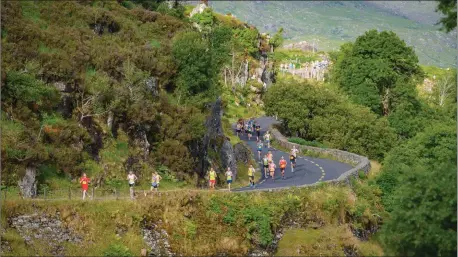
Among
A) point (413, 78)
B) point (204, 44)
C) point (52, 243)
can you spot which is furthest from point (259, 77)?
point (52, 243)

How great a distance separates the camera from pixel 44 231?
24.5 m

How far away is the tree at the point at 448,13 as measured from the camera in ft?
82.9

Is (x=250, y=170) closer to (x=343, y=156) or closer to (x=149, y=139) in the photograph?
(x=149, y=139)

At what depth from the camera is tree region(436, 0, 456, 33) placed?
25.3m

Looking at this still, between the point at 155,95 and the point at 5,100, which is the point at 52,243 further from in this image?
the point at 155,95

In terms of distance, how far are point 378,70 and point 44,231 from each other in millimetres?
50257

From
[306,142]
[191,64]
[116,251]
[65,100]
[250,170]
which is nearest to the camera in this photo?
[116,251]

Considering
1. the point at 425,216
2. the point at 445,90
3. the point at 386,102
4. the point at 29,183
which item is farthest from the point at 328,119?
the point at 445,90

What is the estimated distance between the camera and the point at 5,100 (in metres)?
31.4

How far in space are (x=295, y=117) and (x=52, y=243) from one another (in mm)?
39075

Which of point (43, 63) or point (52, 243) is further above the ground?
point (43, 63)

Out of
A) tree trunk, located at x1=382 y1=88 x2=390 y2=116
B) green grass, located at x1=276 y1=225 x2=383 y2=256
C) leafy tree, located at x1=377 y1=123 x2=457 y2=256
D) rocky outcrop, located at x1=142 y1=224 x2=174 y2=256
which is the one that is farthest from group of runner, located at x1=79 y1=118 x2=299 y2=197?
tree trunk, located at x1=382 y1=88 x2=390 y2=116

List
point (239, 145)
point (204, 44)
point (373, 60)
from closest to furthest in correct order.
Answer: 1. point (204, 44)
2. point (239, 145)
3. point (373, 60)

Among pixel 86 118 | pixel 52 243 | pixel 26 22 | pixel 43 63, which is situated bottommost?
pixel 52 243
